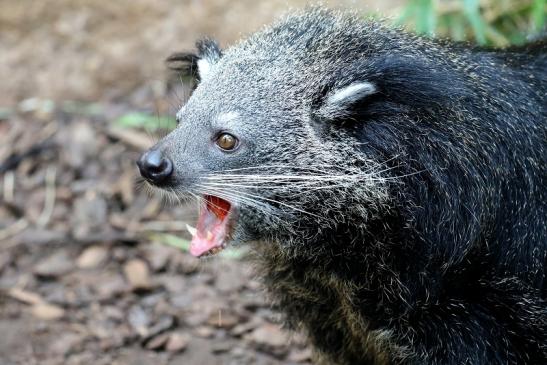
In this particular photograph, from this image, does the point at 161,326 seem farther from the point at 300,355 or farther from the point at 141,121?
the point at 141,121

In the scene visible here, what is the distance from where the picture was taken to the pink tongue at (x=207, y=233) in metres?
4.25

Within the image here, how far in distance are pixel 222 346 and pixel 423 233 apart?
2045 mm

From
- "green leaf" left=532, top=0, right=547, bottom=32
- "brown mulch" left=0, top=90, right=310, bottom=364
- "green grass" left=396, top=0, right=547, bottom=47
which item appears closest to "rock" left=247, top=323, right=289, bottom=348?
"brown mulch" left=0, top=90, right=310, bottom=364

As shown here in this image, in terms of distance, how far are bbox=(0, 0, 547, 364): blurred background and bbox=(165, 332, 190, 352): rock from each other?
0.01 metres

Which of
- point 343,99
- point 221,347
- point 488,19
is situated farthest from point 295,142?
point 488,19

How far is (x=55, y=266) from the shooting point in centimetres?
635

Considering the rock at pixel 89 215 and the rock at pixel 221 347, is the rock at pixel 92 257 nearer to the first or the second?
the rock at pixel 89 215

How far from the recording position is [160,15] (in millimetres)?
7812

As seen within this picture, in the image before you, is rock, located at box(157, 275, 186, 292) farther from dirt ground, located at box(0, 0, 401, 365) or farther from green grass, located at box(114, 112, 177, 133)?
green grass, located at box(114, 112, 177, 133)

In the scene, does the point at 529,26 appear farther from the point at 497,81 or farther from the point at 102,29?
the point at 102,29

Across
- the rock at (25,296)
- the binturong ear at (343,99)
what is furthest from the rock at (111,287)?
the binturong ear at (343,99)

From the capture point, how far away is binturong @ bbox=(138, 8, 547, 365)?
4062mm

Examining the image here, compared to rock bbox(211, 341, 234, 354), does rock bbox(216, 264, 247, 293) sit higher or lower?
higher

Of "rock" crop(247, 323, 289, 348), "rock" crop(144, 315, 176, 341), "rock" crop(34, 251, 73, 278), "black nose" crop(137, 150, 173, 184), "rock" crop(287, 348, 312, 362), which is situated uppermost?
"black nose" crop(137, 150, 173, 184)
